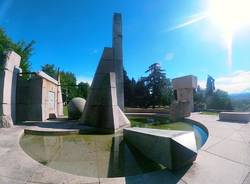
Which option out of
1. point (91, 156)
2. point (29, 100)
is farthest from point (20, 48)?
point (91, 156)

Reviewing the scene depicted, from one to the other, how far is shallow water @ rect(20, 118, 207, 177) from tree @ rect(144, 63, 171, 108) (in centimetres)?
2882

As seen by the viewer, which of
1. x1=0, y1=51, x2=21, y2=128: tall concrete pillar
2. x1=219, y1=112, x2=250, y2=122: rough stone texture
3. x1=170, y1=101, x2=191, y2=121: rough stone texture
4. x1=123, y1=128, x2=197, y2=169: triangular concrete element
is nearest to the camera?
x1=123, y1=128, x2=197, y2=169: triangular concrete element

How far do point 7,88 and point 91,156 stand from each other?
7739mm

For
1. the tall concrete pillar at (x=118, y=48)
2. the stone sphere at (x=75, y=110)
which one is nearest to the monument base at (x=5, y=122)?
the stone sphere at (x=75, y=110)

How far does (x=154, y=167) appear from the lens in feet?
15.0

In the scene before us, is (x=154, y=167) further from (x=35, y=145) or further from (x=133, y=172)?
(x=35, y=145)

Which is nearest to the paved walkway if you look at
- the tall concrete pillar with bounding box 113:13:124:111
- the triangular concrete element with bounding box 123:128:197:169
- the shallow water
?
the triangular concrete element with bounding box 123:128:197:169

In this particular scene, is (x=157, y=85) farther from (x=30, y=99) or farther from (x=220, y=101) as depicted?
(x=30, y=99)

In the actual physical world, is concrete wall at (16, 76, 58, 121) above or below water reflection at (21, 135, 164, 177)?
above

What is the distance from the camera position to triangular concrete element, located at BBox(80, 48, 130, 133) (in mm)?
9516

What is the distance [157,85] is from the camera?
1470 inches

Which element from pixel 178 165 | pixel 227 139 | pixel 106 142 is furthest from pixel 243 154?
pixel 106 142

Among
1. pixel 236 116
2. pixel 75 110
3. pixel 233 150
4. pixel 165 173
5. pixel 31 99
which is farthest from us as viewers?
pixel 75 110

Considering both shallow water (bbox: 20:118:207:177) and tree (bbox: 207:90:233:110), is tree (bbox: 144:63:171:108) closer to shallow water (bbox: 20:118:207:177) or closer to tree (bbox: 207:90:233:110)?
tree (bbox: 207:90:233:110)
